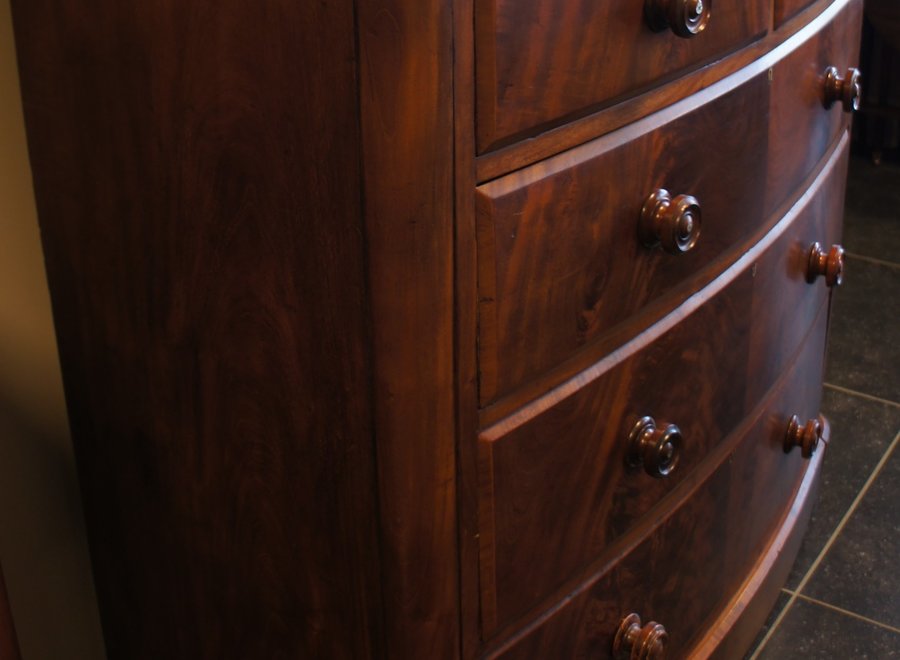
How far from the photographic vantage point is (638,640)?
1230mm

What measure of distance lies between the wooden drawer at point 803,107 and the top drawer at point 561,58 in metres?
0.21

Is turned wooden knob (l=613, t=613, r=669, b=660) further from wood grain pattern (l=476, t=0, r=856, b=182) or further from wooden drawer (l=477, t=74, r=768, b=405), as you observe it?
wood grain pattern (l=476, t=0, r=856, b=182)

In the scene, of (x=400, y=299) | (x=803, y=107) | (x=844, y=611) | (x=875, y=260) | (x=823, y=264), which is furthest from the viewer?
(x=875, y=260)

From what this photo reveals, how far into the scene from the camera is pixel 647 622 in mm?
1291

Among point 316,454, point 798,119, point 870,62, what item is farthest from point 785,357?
point 870,62

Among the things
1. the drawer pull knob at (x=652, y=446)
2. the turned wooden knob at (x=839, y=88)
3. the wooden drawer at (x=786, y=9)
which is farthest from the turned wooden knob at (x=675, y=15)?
the turned wooden knob at (x=839, y=88)

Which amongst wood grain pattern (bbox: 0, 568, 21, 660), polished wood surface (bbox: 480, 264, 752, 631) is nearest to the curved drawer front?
polished wood surface (bbox: 480, 264, 752, 631)

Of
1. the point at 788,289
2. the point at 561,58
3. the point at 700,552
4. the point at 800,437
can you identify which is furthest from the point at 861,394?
the point at 561,58

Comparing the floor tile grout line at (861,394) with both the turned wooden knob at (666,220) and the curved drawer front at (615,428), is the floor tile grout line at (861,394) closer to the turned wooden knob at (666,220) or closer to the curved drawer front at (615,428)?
the curved drawer front at (615,428)

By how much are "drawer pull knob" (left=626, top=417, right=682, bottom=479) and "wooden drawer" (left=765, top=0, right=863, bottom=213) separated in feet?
0.95

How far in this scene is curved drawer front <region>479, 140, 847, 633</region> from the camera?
1015mm

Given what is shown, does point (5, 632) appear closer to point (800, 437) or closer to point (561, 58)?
point (561, 58)

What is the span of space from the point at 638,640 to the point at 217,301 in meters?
0.53

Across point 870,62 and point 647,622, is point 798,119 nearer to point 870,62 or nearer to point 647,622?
point 647,622
